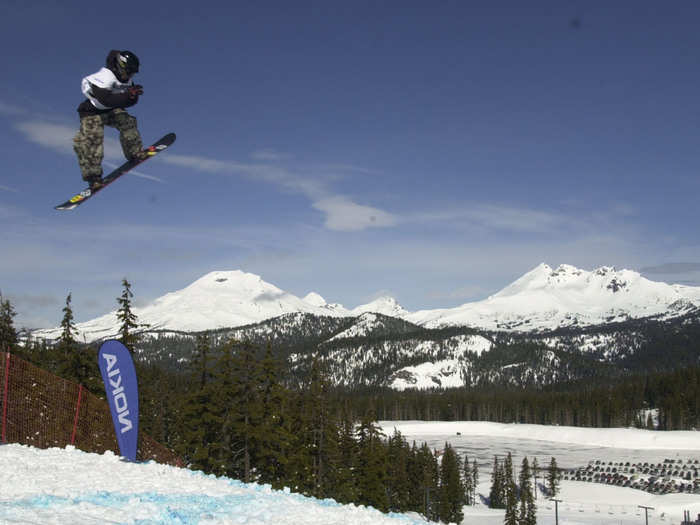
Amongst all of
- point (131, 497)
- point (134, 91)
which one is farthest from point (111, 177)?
point (131, 497)

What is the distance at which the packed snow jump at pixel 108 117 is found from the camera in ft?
17.4

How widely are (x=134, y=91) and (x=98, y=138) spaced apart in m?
0.74

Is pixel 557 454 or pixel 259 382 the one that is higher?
pixel 259 382

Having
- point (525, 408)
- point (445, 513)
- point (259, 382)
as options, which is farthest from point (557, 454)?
point (259, 382)

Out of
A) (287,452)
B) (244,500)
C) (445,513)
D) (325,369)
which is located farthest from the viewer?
(445,513)

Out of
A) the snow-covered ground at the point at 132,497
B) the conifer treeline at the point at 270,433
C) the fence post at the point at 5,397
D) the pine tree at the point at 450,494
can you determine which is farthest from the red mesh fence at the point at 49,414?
the pine tree at the point at 450,494

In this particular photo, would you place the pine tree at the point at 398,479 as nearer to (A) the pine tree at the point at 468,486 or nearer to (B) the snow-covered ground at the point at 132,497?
(A) the pine tree at the point at 468,486

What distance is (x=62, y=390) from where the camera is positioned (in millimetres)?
15727

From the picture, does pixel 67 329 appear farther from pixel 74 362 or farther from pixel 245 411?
pixel 245 411

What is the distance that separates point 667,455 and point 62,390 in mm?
138953

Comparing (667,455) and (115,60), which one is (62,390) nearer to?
(115,60)

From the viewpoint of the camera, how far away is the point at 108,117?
5801 mm

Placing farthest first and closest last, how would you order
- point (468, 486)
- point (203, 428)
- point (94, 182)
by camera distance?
point (468, 486) < point (203, 428) < point (94, 182)

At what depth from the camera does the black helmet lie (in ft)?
17.0
